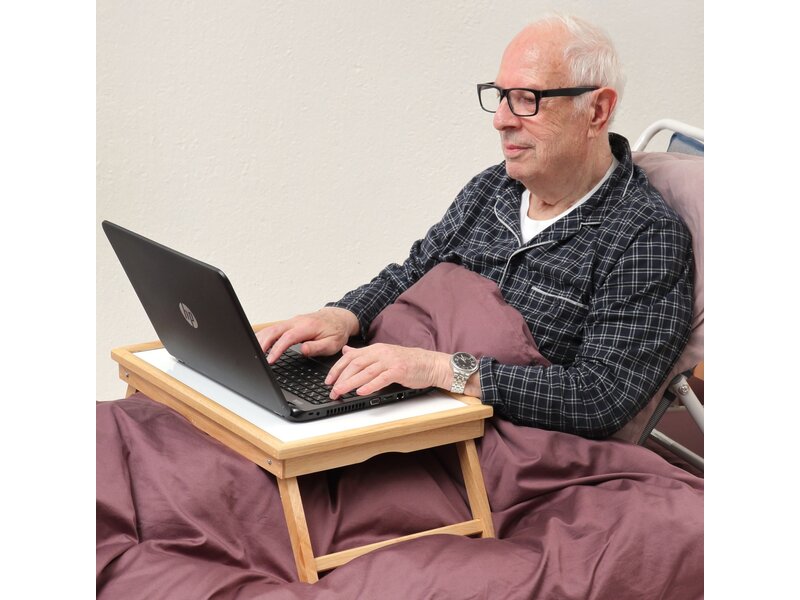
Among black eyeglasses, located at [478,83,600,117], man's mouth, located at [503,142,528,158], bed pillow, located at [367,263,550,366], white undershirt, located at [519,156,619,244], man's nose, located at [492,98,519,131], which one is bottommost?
bed pillow, located at [367,263,550,366]

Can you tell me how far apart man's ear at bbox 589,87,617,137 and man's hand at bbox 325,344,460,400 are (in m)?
0.55

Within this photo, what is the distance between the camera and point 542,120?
1.94 m

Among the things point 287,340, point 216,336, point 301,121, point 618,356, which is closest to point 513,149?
point 618,356

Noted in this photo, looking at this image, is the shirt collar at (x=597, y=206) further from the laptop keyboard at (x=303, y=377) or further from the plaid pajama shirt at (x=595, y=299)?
the laptop keyboard at (x=303, y=377)

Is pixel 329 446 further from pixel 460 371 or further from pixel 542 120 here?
pixel 542 120

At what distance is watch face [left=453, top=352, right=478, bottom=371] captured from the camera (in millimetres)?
1751

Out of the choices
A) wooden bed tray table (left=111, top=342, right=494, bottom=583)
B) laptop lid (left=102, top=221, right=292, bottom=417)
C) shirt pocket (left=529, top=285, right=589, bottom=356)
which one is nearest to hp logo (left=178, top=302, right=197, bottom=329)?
laptop lid (left=102, top=221, right=292, bottom=417)

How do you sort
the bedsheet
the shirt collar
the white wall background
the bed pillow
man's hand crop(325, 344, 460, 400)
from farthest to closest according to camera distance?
the white wall background
the shirt collar
the bed pillow
man's hand crop(325, 344, 460, 400)
the bedsheet

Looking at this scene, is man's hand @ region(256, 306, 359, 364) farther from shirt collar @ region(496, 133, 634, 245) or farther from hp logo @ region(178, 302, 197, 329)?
shirt collar @ region(496, 133, 634, 245)

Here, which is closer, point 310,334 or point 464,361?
point 464,361

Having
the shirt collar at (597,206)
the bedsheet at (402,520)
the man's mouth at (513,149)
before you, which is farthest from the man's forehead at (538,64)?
the bedsheet at (402,520)

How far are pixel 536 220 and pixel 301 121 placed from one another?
1.37 m
